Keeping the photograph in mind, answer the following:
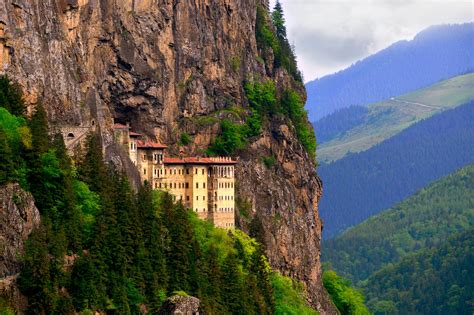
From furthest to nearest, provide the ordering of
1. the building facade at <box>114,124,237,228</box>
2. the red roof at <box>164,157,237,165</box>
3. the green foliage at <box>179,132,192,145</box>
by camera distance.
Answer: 1. the green foliage at <box>179,132,192,145</box>
2. the red roof at <box>164,157,237,165</box>
3. the building facade at <box>114,124,237,228</box>

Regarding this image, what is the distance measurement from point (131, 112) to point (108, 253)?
3203 centimetres

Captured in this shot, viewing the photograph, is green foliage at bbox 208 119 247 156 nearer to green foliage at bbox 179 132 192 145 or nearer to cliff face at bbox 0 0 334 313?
cliff face at bbox 0 0 334 313

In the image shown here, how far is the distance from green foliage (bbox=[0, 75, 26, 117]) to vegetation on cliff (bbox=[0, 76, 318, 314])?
66.8 inches

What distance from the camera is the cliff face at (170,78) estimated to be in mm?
107562

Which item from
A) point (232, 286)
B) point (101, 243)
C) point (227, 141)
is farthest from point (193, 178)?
point (101, 243)

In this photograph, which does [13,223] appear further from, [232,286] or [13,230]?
[232,286]

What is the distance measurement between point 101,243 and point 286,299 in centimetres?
4381

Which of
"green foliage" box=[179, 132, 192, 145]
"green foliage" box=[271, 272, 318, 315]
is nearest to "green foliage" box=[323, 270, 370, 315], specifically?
"green foliage" box=[271, 272, 318, 315]

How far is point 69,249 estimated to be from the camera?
94312mm

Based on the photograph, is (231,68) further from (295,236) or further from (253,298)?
(253,298)

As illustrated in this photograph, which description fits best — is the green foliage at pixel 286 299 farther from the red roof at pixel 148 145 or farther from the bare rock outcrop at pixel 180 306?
the bare rock outcrop at pixel 180 306

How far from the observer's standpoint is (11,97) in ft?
327

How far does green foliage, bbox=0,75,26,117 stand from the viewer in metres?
99.3

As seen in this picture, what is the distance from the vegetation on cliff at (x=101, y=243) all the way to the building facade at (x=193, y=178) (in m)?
4.74
